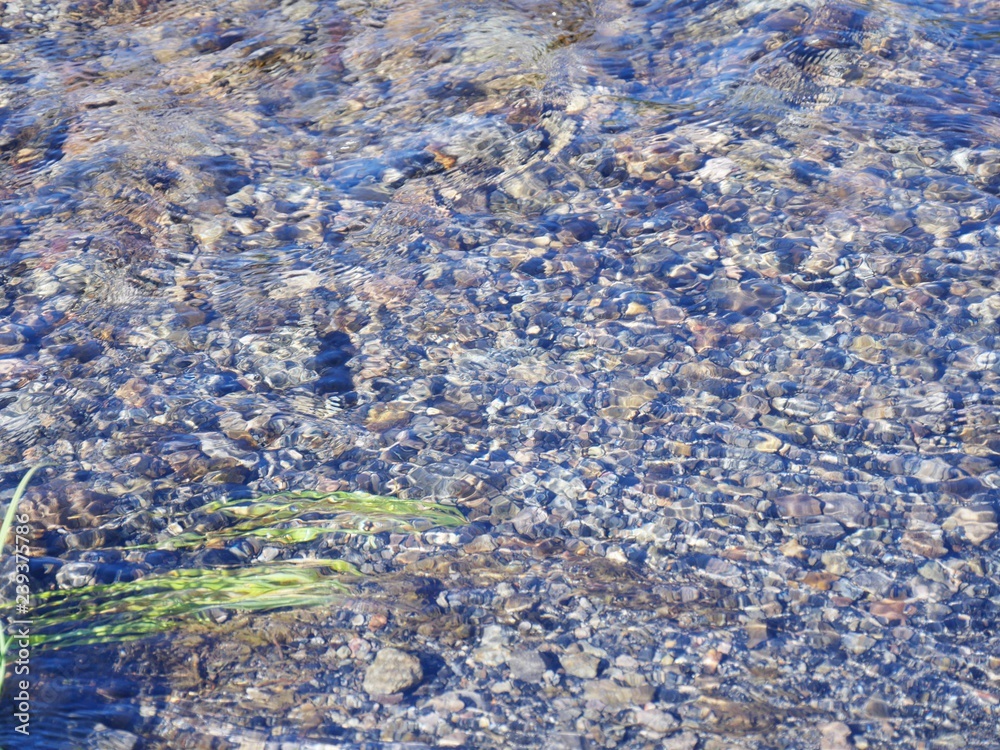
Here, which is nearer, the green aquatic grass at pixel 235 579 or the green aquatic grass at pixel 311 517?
the green aquatic grass at pixel 235 579

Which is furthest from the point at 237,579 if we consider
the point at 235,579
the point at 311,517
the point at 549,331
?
the point at 549,331

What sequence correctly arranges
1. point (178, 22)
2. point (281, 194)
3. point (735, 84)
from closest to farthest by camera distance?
point (281, 194), point (735, 84), point (178, 22)

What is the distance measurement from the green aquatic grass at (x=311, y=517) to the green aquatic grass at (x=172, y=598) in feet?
0.42

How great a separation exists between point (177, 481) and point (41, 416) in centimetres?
72

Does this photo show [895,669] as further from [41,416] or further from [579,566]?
[41,416]

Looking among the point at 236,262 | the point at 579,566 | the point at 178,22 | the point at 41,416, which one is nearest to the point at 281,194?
the point at 236,262

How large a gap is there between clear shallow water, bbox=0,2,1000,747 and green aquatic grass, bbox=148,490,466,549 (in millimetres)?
75

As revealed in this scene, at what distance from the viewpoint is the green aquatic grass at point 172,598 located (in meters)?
2.69

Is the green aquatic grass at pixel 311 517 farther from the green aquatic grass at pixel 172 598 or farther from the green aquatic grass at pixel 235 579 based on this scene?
the green aquatic grass at pixel 172 598

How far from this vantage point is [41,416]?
11.3 ft

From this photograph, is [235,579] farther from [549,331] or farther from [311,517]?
[549,331]

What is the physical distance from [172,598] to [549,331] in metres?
1.87

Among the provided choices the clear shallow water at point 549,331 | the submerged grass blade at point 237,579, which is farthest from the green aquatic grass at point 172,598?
the clear shallow water at point 549,331

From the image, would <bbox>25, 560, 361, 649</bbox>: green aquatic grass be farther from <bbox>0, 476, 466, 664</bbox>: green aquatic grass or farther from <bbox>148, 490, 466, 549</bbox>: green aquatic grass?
<bbox>148, 490, 466, 549</bbox>: green aquatic grass
